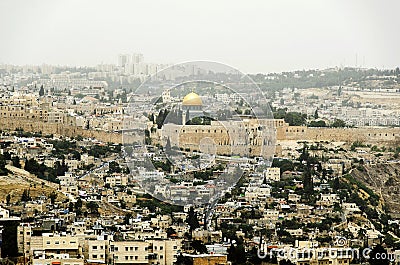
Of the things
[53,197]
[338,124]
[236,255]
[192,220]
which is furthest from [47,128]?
[236,255]

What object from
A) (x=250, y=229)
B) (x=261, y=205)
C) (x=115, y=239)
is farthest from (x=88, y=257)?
(x=261, y=205)

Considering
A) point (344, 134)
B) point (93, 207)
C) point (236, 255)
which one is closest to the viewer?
point (236, 255)

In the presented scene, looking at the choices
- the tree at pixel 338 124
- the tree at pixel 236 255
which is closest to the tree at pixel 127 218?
the tree at pixel 236 255

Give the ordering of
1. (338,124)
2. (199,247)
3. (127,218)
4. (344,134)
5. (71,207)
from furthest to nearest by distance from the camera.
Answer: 1. (338,124)
2. (344,134)
3. (71,207)
4. (127,218)
5. (199,247)

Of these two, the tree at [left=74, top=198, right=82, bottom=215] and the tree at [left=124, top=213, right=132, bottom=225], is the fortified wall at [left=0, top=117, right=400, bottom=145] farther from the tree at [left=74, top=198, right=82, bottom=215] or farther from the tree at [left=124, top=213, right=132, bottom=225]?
the tree at [left=124, top=213, right=132, bottom=225]

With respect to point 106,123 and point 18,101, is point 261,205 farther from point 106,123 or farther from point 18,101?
point 18,101

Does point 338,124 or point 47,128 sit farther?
point 338,124

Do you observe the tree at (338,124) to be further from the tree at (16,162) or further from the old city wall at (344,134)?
the tree at (16,162)

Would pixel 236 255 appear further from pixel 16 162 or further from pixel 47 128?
pixel 47 128
